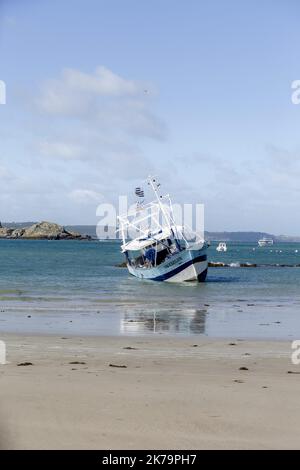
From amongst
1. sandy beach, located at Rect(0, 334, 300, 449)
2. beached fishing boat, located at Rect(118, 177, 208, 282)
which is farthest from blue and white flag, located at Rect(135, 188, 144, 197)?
sandy beach, located at Rect(0, 334, 300, 449)

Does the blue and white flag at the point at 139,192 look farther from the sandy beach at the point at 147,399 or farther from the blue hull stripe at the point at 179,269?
the sandy beach at the point at 147,399

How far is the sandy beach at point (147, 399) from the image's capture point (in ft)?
24.9

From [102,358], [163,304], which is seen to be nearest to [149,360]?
[102,358]

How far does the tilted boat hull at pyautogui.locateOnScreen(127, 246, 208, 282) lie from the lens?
44.9m

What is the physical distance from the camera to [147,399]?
9398mm

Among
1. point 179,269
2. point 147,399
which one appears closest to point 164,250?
point 179,269

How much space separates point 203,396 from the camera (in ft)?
31.8

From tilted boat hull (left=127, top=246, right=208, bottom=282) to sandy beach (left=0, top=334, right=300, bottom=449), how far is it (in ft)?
98.0

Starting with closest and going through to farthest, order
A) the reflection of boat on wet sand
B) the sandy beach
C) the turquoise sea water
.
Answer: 1. the sandy beach
2. the reflection of boat on wet sand
3. the turquoise sea water

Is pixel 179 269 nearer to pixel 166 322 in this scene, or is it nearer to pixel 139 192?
pixel 139 192

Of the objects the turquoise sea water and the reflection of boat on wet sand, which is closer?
the reflection of boat on wet sand

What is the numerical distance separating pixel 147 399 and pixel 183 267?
1400 inches

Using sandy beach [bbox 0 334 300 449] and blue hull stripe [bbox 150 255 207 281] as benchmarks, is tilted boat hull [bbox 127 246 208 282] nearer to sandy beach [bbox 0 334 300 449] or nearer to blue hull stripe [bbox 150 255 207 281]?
blue hull stripe [bbox 150 255 207 281]
